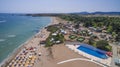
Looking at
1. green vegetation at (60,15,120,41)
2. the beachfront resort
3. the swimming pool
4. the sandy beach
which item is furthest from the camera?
green vegetation at (60,15,120,41)

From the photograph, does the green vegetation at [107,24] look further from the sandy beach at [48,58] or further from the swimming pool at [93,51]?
the sandy beach at [48,58]

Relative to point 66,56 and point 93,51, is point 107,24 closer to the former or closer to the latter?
point 93,51

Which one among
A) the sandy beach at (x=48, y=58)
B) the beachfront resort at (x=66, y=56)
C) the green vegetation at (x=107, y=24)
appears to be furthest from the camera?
the green vegetation at (x=107, y=24)

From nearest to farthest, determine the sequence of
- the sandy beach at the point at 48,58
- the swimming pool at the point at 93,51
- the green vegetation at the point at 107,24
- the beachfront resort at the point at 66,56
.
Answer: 1. the sandy beach at the point at 48,58
2. the beachfront resort at the point at 66,56
3. the swimming pool at the point at 93,51
4. the green vegetation at the point at 107,24

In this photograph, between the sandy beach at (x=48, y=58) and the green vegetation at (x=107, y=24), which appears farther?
the green vegetation at (x=107, y=24)

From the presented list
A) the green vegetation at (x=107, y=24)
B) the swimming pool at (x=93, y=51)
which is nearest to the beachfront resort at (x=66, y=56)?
the swimming pool at (x=93, y=51)

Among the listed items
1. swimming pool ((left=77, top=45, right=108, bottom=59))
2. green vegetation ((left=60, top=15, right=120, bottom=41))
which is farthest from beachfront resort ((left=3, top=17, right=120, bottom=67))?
green vegetation ((left=60, top=15, right=120, bottom=41))

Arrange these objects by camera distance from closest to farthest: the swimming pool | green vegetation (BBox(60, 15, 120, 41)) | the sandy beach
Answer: the sandy beach
the swimming pool
green vegetation (BBox(60, 15, 120, 41))

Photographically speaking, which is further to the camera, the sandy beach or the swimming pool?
the swimming pool

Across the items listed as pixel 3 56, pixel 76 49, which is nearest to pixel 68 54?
pixel 76 49

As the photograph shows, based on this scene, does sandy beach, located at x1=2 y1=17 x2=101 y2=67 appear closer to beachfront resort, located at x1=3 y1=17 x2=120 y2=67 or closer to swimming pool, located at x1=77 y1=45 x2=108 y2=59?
beachfront resort, located at x1=3 y1=17 x2=120 y2=67
